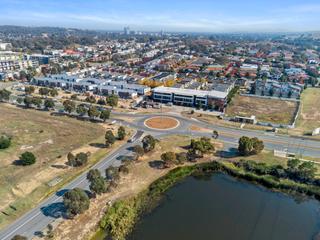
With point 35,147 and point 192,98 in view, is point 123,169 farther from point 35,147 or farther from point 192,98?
point 192,98

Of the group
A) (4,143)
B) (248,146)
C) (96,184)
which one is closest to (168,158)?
(96,184)

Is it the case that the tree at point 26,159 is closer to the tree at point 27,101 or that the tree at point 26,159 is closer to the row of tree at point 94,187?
the row of tree at point 94,187

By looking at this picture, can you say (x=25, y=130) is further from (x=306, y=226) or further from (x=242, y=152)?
(x=306, y=226)

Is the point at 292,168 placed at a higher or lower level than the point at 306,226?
higher

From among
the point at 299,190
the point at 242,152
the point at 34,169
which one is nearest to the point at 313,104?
the point at 242,152

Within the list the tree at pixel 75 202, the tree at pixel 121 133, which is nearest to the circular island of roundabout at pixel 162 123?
the tree at pixel 121 133

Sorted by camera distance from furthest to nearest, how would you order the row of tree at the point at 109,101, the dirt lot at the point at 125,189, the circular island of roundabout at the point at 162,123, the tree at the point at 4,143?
the row of tree at the point at 109,101, the circular island of roundabout at the point at 162,123, the tree at the point at 4,143, the dirt lot at the point at 125,189
